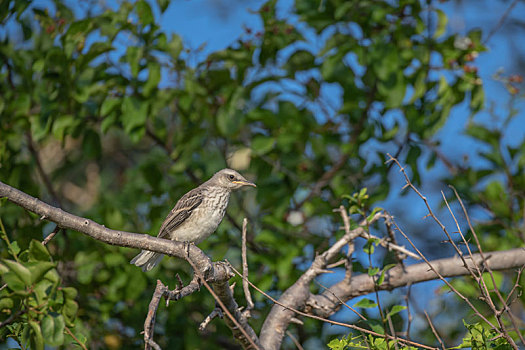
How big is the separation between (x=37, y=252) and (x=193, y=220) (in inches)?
84.2

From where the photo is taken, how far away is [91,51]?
16.8ft

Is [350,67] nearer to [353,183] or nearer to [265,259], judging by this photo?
[353,183]

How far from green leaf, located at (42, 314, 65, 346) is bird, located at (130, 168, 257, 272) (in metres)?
2.09

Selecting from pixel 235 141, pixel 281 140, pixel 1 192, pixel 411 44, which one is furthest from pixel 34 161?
pixel 411 44

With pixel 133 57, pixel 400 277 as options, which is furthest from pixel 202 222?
pixel 400 277

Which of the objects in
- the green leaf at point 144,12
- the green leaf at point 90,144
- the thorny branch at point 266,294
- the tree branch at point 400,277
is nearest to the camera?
the thorny branch at point 266,294

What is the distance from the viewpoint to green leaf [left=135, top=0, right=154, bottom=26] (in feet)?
16.3

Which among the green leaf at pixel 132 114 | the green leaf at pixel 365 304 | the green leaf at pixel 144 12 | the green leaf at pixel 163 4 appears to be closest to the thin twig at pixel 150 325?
the green leaf at pixel 365 304

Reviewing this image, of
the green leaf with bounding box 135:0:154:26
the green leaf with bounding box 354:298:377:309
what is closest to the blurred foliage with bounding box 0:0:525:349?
the green leaf with bounding box 135:0:154:26

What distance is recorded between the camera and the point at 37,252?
2715mm

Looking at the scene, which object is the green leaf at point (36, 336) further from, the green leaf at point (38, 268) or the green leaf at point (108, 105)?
the green leaf at point (108, 105)

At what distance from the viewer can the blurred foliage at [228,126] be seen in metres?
Result: 5.20

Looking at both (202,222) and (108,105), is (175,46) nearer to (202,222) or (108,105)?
(108,105)

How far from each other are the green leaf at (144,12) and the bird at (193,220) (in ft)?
4.93
